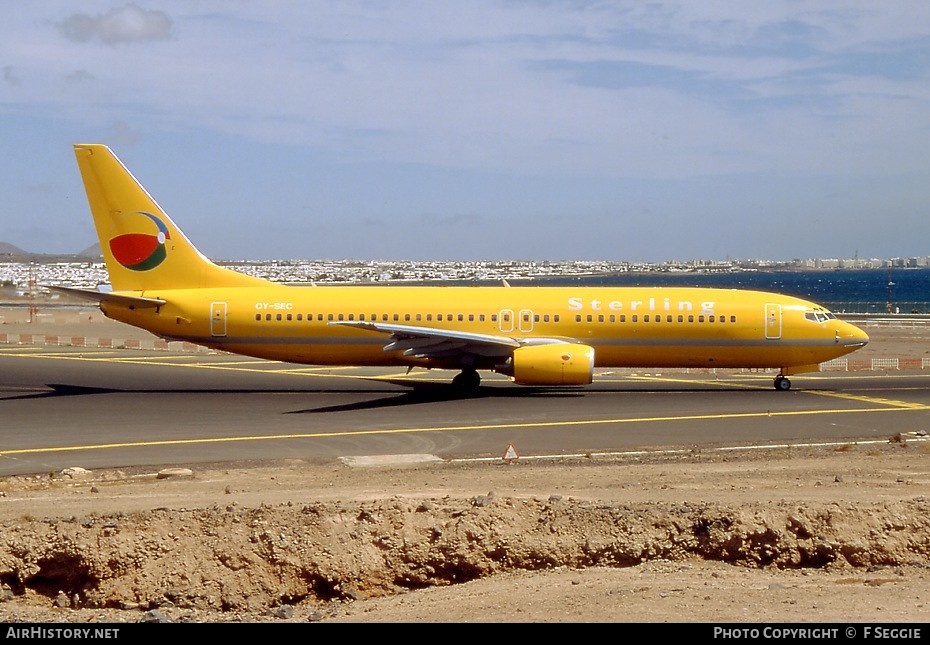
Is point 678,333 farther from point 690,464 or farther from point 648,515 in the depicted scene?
point 648,515

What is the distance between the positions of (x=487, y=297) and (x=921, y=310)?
113575 mm

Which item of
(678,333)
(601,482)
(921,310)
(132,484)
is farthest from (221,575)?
(921,310)

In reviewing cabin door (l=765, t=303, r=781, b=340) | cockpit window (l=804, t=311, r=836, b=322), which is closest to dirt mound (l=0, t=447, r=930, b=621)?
cabin door (l=765, t=303, r=781, b=340)

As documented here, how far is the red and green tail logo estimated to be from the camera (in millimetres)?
38156

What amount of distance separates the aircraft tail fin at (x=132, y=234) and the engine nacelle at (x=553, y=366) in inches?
513

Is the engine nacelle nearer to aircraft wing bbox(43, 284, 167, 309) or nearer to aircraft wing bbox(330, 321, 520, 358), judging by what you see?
aircraft wing bbox(330, 321, 520, 358)

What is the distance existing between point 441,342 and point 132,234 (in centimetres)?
1287

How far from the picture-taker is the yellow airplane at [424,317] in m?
37.3

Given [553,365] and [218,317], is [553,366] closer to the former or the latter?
[553,365]

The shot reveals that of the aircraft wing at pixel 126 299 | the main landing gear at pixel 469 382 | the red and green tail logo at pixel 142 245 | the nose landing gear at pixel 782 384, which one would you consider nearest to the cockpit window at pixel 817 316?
the nose landing gear at pixel 782 384

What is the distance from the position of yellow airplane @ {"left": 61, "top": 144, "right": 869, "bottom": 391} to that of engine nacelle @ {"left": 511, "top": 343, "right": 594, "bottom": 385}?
1618 mm

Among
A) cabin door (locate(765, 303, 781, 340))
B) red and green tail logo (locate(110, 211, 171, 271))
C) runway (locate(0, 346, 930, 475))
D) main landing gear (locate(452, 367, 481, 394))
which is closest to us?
runway (locate(0, 346, 930, 475))

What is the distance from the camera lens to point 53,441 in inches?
1061

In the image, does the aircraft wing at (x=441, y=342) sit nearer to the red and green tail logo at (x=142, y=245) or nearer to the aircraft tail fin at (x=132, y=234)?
the aircraft tail fin at (x=132, y=234)
